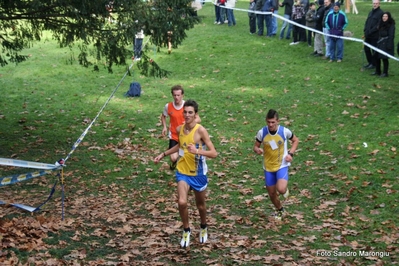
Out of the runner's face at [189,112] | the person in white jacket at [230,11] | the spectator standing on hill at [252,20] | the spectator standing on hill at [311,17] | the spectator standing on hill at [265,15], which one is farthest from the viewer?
the person in white jacket at [230,11]

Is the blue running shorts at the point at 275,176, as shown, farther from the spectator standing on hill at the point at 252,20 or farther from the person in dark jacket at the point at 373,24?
the spectator standing on hill at the point at 252,20

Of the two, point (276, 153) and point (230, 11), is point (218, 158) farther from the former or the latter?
point (230, 11)

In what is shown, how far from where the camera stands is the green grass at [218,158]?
9062 millimetres

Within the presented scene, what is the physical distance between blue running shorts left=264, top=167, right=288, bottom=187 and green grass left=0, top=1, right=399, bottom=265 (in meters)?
0.71

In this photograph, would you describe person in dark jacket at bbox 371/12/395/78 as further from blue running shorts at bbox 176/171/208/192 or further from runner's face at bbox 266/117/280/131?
blue running shorts at bbox 176/171/208/192

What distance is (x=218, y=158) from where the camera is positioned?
590 inches

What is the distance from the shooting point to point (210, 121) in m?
18.2

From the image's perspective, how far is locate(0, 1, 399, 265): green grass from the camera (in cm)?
906

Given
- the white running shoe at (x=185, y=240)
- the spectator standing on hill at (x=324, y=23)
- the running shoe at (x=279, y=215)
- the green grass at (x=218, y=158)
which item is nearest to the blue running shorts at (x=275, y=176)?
the running shoe at (x=279, y=215)

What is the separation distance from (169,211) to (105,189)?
6.98ft

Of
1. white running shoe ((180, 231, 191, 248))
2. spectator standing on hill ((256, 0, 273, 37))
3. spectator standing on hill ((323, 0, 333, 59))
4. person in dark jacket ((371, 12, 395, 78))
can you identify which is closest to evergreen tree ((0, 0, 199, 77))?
white running shoe ((180, 231, 191, 248))

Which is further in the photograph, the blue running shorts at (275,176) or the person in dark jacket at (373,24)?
the person in dark jacket at (373,24)

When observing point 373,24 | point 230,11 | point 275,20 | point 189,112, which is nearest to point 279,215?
point 189,112

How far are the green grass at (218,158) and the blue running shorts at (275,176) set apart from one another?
0.71m
